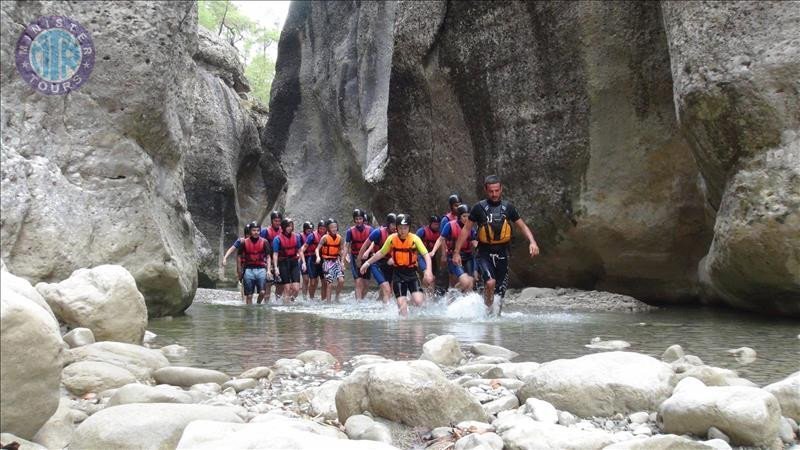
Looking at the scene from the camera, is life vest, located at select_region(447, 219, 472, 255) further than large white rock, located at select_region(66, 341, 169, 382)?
Yes

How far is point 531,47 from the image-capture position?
1450 centimetres

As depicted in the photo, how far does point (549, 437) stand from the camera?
3611 millimetres

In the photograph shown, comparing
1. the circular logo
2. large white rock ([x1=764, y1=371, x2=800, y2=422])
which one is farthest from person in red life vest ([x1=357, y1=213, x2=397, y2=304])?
large white rock ([x1=764, y1=371, x2=800, y2=422])

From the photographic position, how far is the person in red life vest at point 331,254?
52.3ft

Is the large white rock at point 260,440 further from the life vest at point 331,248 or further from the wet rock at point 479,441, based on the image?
the life vest at point 331,248

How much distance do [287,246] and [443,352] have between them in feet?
33.5

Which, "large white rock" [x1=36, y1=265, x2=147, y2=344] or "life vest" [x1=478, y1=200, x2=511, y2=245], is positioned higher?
"life vest" [x1=478, y1=200, x2=511, y2=245]

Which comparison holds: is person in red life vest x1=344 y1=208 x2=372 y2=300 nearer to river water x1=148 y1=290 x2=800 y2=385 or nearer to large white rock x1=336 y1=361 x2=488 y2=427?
river water x1=148 y1=290 x2=800 y2=385

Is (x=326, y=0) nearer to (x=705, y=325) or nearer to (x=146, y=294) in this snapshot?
(x=146, y=294)

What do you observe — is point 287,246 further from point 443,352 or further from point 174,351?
point 443,352

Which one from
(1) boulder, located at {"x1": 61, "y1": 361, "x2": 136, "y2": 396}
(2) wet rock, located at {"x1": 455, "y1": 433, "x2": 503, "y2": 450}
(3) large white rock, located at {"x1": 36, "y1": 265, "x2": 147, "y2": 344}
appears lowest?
(2) wet rock, located at {"x1": 455, "y1": 433, "x2": 503, "y2": 450}

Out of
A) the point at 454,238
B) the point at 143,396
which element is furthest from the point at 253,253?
the point at 143,396

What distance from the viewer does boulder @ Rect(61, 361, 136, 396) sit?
190 inches

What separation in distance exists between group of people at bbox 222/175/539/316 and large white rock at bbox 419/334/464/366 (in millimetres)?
3687
